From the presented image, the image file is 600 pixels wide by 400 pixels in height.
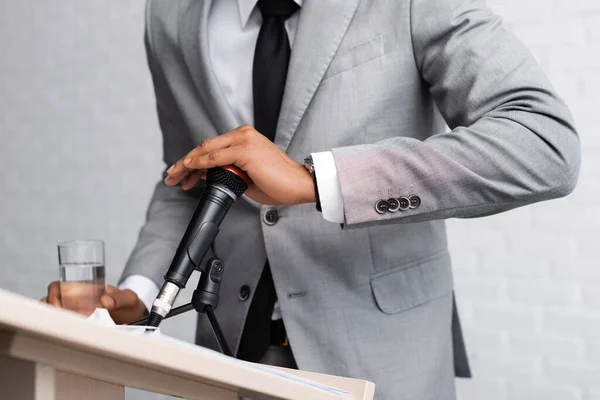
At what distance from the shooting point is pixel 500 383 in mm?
2145

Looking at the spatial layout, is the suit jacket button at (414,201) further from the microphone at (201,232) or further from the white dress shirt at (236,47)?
the white dress shirt at (236,47)

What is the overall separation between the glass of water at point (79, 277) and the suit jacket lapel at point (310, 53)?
351 mm

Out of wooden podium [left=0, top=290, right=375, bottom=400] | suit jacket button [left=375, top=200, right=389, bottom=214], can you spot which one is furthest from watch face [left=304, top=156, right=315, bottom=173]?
wooden podium [left=0, top=290, right=375, bottom=400]

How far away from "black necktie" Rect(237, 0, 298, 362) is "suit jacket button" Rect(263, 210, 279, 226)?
78 mm

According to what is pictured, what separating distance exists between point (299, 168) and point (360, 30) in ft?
1.04

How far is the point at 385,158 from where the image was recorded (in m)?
0.95

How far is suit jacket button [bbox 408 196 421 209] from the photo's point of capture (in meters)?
0.96

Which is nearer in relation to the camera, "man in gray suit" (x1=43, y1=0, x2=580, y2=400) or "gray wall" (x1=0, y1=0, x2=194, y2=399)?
"man in gray suit" (x1=43, y1=0, x2=580, y2=400)

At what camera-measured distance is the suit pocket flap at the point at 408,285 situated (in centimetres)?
117

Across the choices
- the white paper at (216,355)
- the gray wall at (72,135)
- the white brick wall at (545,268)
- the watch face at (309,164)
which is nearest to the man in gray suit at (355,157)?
the watch face at (309,164)

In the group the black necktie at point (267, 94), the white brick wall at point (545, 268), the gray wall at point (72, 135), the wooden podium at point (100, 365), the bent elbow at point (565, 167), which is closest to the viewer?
the wooden podium at point (100, 365)

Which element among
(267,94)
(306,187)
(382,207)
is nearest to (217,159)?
(306,187)

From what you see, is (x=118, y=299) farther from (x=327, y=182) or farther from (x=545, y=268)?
(x=545, y=268)

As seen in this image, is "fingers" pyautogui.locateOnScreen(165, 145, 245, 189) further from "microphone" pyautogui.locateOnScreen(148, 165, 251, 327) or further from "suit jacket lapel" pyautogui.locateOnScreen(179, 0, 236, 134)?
"suit jacket lapel" pyautogui.locateOnScreen(179, 0, 236, 134)
